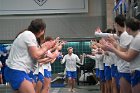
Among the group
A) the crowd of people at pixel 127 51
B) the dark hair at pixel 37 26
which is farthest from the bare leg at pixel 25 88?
the crowd of people at pixel 127 51

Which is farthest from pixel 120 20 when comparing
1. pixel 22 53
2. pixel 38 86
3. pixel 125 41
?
pixel 38 86

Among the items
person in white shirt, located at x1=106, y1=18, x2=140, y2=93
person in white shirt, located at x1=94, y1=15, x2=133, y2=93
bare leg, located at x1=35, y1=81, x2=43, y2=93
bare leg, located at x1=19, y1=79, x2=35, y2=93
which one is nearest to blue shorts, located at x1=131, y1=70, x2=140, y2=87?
person in white shirt, located at x1=106, y1=18, x2=140, y2=93

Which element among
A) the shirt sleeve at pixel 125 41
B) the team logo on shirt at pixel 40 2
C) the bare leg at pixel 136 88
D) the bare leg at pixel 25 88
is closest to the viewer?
the bare leg at pixel 25 88

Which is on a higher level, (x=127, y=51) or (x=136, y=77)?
(x=127, y=51)

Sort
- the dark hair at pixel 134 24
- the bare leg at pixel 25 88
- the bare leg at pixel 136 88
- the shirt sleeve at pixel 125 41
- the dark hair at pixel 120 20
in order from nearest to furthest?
1. the bare leg at pixel 25 88
2. the bare leg at pixel 136 88
3. the dark hair at pixel 134 24
4. the shirt sleeve at pixel 125 41
5. the dark hair at pixel 120 20

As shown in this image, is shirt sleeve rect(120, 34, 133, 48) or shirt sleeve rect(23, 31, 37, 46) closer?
shirt sleeve rect(23, 31, 37, 46)

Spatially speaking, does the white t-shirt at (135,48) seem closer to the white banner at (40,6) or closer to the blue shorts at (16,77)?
the blue shorts at (16,77)

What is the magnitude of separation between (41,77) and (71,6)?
12701 mm

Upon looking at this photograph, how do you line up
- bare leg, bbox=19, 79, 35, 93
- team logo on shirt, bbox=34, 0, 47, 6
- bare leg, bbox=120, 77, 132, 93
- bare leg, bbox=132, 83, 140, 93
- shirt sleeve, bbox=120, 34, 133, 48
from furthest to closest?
team logo on shirt, bbox=34, 0, 47, 6 → bare leg, bbox=120, 77, 132, 93 → shirt sleeve, bbox=120, 34, 133, 48 → bare leg, bbox=132, 83, 140, 93 → bare leg, bbox=19, 79, 35, 93

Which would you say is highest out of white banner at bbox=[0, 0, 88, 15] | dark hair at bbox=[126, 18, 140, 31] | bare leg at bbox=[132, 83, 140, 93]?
white banner at bbox=[0, 0, 88, 15]

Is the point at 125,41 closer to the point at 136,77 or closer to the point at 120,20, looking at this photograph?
the point at 120,20

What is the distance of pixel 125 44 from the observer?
564 centimetres

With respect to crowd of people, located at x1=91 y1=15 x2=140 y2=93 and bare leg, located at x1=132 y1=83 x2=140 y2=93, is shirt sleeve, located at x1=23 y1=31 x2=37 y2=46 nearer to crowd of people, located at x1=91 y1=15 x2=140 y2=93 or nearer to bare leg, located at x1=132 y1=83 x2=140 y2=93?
crowd of people, located at x1=91 y1=15 x2=140 y2=93

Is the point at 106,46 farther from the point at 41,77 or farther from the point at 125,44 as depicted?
the point at 41,77
